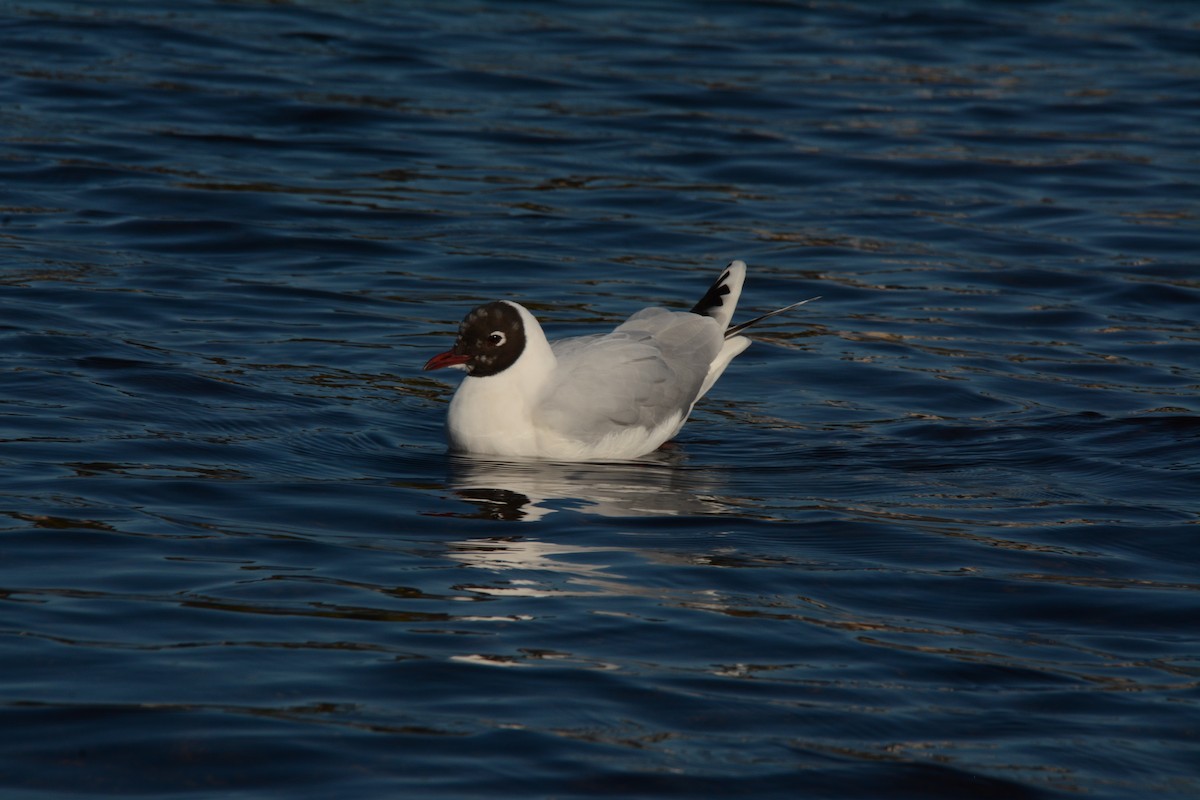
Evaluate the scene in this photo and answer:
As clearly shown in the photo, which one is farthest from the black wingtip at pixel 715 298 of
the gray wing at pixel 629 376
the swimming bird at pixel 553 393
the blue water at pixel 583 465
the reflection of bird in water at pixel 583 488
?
the reflection of bird in water at pixel 583 488

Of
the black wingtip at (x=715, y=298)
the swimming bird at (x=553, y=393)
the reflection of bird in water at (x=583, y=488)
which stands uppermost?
the black wingtip at (x=715, y=298)

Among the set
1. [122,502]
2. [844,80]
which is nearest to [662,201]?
[844,80]

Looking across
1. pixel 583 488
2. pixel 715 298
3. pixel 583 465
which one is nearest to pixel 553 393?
pixel 583 465

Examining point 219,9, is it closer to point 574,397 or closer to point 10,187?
point 10,187

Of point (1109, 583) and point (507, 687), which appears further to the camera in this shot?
point (1109, 583)

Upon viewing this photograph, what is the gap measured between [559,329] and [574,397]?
249cm

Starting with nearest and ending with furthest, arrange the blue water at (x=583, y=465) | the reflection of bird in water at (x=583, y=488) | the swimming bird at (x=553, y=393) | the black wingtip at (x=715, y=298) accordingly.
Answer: the blue water at (x=583, y=465)
the reflection of bird in water at (x=583, y=488)
the swimming bird at (x=553, y=393)
the black wingtip at (x=715, y=298)

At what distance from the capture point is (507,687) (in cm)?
566

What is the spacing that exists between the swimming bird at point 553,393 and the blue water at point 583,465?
21 centimetres

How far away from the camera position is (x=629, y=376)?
8.91m

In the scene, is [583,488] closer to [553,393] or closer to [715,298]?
[553,393]

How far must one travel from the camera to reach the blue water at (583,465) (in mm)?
5441

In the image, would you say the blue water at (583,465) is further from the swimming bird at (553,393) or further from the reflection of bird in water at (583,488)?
the swimming bird at (553,393)

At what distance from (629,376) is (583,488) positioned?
3.01ft
